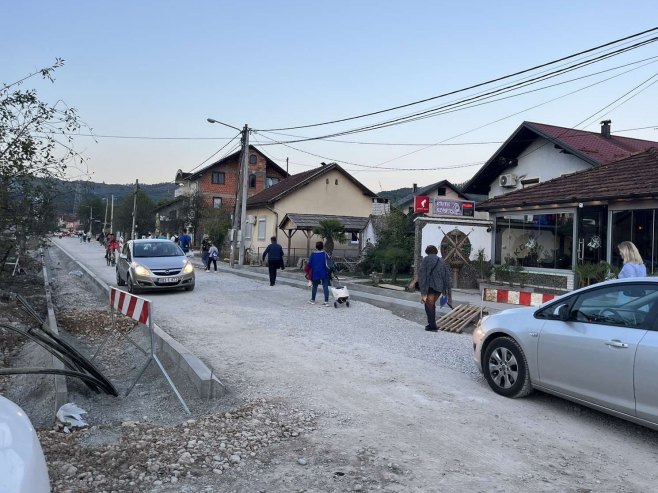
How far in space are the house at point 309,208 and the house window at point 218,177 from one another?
832 inches

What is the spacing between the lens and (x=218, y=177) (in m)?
61.8

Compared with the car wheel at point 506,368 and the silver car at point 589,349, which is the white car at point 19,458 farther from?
the car wheel at point 506,368

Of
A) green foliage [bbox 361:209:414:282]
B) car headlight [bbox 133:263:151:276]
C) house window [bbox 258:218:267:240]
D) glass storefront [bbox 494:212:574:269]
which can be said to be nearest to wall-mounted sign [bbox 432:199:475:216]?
glass storefront [bbox 494:212:574:269]

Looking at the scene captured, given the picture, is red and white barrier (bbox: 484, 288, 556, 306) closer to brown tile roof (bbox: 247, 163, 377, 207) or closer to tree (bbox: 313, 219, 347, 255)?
tree (bbox: 313, 219, 347, 255)

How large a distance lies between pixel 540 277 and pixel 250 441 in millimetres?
13716

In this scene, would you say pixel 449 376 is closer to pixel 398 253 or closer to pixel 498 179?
pixel 398 253

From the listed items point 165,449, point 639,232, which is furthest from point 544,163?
point 165,449

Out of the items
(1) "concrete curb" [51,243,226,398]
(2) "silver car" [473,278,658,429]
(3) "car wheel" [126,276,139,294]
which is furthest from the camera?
(3) "car wheel" [126,276,139,294]

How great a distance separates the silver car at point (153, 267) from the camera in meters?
15.3

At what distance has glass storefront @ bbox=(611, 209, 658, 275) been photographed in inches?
523

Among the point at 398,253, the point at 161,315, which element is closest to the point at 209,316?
the point at 161,315

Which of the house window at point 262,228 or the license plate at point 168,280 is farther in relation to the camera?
the house window at point 262,228

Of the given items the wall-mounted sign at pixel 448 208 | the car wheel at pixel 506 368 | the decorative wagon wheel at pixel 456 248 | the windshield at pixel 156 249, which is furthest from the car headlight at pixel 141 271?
the car wheel at pixel 506 368

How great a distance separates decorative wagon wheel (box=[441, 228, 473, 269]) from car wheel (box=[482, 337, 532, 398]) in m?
11.2
